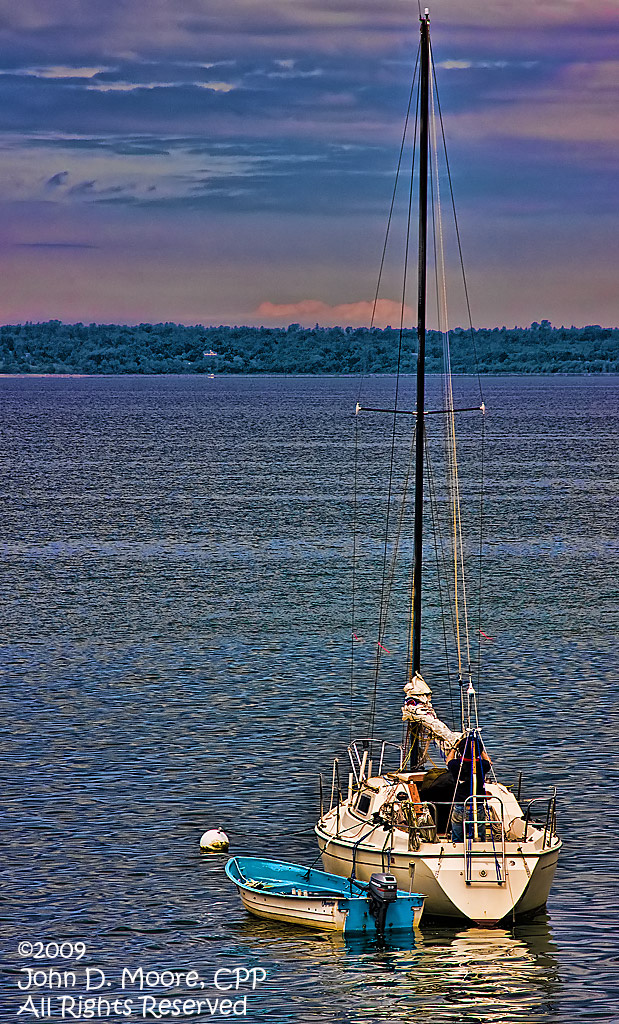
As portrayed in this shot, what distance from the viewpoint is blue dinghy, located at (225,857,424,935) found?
27984mm

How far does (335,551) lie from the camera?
89.4 meters

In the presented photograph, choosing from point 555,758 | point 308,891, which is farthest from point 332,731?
point 308,891

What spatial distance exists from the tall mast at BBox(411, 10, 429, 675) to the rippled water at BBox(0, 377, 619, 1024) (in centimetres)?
635

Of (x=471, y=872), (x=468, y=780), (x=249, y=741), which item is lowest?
(x=249, y=741)

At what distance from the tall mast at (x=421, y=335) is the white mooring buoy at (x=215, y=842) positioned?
622 centimetres

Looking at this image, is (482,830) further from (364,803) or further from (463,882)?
(364,803)

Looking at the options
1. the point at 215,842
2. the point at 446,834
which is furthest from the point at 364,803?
the point at 215,842

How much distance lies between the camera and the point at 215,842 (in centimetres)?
3428

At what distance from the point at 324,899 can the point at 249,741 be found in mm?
15333

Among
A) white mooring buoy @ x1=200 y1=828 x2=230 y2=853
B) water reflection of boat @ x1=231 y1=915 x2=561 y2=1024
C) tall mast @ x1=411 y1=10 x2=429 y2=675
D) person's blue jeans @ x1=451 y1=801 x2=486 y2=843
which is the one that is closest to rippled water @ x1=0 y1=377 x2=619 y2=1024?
water reflection of boat @ x1=231 y1=915 x2=561 y2=1024

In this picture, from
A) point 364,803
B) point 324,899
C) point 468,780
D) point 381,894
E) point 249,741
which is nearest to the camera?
point 381,894

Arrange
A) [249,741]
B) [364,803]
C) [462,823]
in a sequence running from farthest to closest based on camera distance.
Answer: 1. [249,741]
2. [364,803]
3. [462,823]

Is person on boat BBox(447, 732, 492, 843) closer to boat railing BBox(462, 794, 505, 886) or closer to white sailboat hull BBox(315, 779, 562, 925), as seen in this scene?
boat railing BBox(462, 794, 505, 886)

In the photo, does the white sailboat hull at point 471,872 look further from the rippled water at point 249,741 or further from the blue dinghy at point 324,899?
the rippled water at point 249,741
